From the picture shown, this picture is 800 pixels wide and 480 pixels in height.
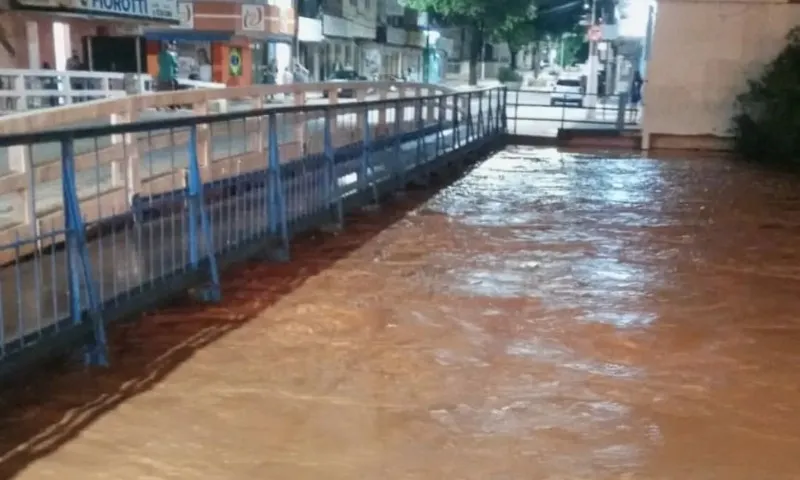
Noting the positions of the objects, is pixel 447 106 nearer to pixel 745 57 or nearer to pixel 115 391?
pixel 745 57

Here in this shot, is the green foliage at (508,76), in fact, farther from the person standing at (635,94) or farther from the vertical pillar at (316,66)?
the person standing at (635,94)

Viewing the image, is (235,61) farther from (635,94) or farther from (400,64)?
(400,64)

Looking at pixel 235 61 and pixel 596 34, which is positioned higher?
pixel 596 34

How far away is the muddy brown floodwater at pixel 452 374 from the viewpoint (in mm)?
4312

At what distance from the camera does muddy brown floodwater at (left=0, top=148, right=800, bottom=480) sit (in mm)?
4312

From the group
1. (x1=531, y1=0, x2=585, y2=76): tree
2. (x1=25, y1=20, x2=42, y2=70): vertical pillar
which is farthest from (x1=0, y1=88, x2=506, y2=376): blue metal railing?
(x1=531, y1=0, x2=585, y2=76): tree

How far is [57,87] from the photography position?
19156mm

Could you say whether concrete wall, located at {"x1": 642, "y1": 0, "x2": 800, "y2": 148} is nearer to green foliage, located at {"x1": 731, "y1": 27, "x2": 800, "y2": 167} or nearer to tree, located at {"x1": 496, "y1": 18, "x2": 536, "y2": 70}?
green foliage, located at {"x1": 731, "y1": 27, "x2": 800, "y2": 167}

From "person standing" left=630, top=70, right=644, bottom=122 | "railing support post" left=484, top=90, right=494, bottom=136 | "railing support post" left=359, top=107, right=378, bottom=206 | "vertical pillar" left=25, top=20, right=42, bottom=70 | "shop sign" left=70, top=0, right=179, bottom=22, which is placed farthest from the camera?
"person standing" left=630, top=70, right=644, bottom=122

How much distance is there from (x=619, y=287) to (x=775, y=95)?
13.1 metres

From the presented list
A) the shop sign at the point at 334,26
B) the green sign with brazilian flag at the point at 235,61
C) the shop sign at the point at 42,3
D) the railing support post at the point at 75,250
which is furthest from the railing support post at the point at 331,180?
the shop sign at the point at 334,26

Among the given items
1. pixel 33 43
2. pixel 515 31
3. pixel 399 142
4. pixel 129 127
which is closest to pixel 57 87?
pixel 33 43

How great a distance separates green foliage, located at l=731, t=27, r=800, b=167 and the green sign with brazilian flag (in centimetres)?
2054

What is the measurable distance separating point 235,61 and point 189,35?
2280mm
